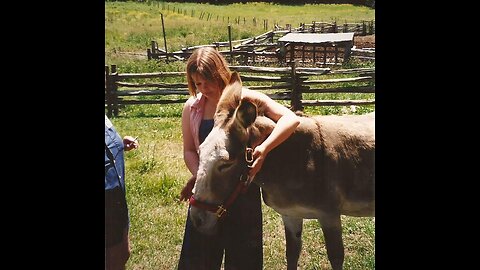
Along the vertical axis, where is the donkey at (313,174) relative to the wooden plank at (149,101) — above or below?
below

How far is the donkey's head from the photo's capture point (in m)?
1.98

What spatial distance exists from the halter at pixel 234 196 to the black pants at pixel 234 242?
0.07m

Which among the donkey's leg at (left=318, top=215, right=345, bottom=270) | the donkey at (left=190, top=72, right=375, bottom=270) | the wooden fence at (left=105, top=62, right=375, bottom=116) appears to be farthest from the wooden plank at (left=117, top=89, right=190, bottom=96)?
the donkey's leg at (left=318, top=215, right=345, bottom=270)

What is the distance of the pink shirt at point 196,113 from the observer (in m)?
2.09

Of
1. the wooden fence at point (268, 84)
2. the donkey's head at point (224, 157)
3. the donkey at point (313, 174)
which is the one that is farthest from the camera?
the wooden fence at point (268, 84)

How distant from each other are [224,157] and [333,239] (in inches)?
25.0

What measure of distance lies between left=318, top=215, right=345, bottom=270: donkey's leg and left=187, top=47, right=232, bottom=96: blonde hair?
2.39 ft

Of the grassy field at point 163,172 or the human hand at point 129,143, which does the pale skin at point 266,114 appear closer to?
the grassy field at point 163,172

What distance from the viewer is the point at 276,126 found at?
2.11 meters

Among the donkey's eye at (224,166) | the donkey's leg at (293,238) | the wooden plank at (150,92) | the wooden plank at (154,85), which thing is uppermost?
the wooden plank at (154,85)

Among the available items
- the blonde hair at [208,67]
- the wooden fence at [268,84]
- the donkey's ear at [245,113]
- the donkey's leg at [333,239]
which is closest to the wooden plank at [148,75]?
the wooden fence at [268,84]

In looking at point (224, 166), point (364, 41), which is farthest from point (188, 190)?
point (364, 41)
